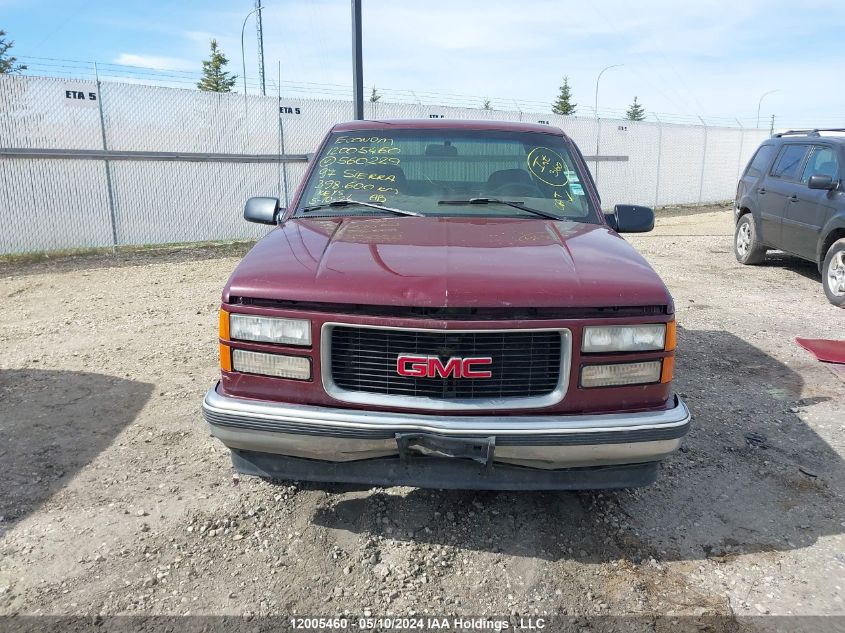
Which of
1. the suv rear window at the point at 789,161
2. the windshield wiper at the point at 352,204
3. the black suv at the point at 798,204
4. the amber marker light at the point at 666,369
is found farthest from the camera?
the suv rear window at the point at 789,161

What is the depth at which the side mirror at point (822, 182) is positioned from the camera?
7.74 meters

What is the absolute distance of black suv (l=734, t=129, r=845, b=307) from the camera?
7723 mm

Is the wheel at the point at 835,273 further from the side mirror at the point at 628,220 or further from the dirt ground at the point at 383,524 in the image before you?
the side mirror at the point at 628,220

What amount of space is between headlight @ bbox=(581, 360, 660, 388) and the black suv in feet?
20.4

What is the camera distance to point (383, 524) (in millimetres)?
3066

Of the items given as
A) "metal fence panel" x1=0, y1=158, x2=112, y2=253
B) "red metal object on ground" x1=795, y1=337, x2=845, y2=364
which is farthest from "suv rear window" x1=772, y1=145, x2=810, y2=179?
"metal fence panel" x1=0, y1=158, x2=112, y2=253

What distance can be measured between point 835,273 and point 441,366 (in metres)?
7.01

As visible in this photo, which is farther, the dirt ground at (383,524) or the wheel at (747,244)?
the wheel at (747,244)

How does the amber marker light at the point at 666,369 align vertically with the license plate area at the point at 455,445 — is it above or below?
above

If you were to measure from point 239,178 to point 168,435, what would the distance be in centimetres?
924

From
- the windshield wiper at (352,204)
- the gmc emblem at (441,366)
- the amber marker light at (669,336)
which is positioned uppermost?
the windshield wiper at (352,204)

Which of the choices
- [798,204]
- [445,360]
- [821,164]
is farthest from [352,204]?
[821,164]

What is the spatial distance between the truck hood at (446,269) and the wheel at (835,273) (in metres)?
5.70

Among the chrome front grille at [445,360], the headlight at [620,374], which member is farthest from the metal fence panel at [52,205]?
the headlight at [620,374]
